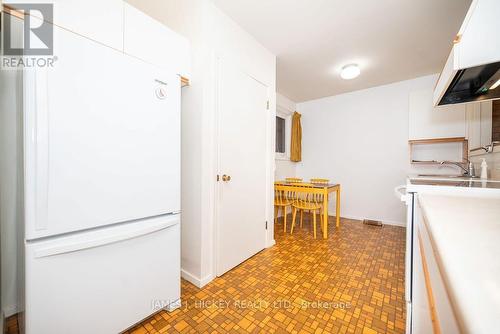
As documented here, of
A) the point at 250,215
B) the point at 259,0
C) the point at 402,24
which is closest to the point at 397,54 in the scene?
the point at 402,24

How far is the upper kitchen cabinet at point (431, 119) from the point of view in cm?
272

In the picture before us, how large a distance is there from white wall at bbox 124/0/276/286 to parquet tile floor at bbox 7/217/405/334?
0.31 m

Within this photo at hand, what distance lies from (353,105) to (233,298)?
3751 millimetres

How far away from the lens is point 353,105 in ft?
12.4

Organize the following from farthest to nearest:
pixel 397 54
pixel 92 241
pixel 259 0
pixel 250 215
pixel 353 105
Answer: pixel 353 105 < pixel 397 54 < pixel 250 215 < pixel 259 0 < pixel 92 241

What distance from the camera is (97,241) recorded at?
103 centimetres

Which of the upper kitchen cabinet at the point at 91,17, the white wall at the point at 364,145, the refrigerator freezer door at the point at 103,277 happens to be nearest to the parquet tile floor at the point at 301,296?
the refrigerator freezer door at the point at 103,277

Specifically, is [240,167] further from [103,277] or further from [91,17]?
[91,17]

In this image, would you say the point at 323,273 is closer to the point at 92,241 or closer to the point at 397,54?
the point at 92,241

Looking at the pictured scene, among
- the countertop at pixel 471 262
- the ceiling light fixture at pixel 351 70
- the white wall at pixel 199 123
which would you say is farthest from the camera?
the ceiling light fixture at pixel 351 70

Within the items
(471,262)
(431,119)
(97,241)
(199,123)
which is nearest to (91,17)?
(199,123)

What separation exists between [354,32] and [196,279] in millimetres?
2851

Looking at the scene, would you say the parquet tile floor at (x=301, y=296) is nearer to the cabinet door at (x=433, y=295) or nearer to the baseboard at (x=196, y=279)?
the baseboard at (x=196, y=279)

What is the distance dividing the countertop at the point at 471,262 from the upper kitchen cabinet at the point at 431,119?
2953mm
